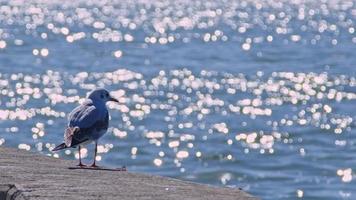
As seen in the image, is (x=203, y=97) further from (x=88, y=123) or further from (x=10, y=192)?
(x=10, y=192)

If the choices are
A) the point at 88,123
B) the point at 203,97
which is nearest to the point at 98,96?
the point at 88,123

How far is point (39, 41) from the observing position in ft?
224

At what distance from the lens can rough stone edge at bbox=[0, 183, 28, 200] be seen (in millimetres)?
8741

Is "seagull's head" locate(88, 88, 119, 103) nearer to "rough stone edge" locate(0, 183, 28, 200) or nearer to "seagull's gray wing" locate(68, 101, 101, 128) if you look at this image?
"seagull's gray wing" locate(68, 101, 101, 128)

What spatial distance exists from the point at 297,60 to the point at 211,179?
1199 inches

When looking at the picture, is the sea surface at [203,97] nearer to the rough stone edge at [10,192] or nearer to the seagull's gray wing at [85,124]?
the seagull's gray wing at [85,124]

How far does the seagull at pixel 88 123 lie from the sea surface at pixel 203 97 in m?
13.2

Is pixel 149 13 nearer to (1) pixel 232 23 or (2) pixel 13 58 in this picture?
(1) pixel 232 23

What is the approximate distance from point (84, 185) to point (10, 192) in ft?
2.03

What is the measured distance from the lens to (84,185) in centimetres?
926

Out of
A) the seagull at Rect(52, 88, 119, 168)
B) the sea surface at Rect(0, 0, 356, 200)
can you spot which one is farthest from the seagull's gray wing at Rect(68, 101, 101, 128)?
the sea surface at Rect(0, 0, 356, 200)

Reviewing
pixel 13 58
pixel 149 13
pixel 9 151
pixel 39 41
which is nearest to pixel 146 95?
pixel 13 58

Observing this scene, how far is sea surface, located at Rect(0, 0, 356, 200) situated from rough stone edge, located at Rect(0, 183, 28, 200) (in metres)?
16.4

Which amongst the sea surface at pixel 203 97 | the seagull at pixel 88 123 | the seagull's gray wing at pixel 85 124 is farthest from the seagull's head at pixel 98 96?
the sea surface at pixel 203 97
